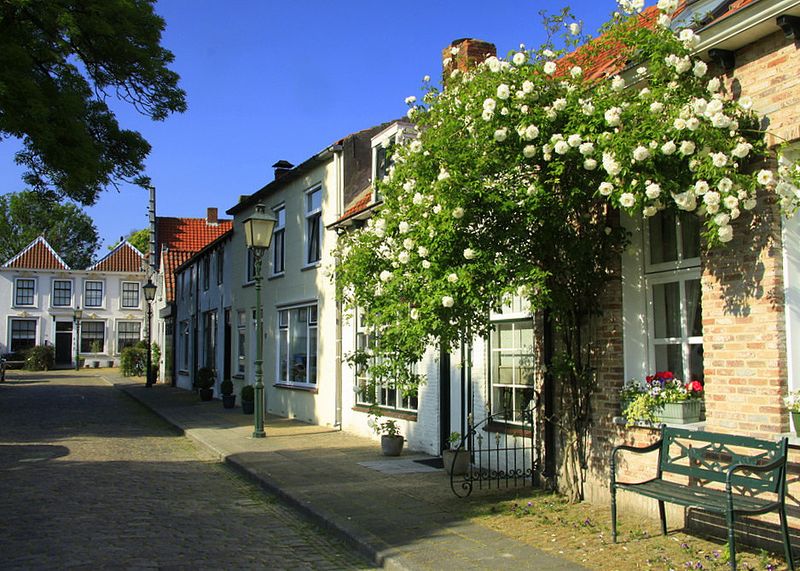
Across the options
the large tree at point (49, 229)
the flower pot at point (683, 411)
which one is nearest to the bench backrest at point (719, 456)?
the flower pot at point (683, 411)

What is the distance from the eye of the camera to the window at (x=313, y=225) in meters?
16.7

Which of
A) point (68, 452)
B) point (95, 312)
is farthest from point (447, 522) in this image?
point (95, 312)

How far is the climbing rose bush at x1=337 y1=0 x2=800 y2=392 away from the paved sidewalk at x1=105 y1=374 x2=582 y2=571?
1.79 m

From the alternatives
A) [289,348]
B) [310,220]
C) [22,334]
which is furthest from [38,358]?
[310,220]

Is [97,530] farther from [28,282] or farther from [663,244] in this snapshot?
[28,282]

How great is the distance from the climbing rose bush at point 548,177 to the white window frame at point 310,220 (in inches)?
356

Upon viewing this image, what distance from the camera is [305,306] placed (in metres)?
17.2

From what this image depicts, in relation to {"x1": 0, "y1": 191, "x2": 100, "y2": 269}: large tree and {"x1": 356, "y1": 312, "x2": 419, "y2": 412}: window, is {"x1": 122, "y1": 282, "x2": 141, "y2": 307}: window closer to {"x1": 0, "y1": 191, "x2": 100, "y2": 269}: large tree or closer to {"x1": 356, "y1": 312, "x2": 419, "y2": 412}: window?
{"x1": 0, "y1": 191, "x2": 100, "y2": 269}: large tree

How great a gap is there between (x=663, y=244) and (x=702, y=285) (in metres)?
0.85

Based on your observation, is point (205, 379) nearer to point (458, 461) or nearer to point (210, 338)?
point (210, 338)

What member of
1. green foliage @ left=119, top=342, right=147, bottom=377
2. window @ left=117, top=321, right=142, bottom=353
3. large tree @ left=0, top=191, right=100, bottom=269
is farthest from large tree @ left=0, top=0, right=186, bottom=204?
large tree @ left=0, top=191, right=100, bottom=269

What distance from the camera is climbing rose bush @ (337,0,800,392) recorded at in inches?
230

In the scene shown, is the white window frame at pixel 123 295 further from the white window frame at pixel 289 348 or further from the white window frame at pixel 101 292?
the white window frame at pixel 289 348

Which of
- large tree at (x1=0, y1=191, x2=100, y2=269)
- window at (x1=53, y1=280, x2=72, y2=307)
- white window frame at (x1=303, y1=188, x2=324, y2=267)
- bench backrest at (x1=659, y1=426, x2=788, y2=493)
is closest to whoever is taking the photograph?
bench backrest at (x1=659, y1=426, x2=788, y2=493)
